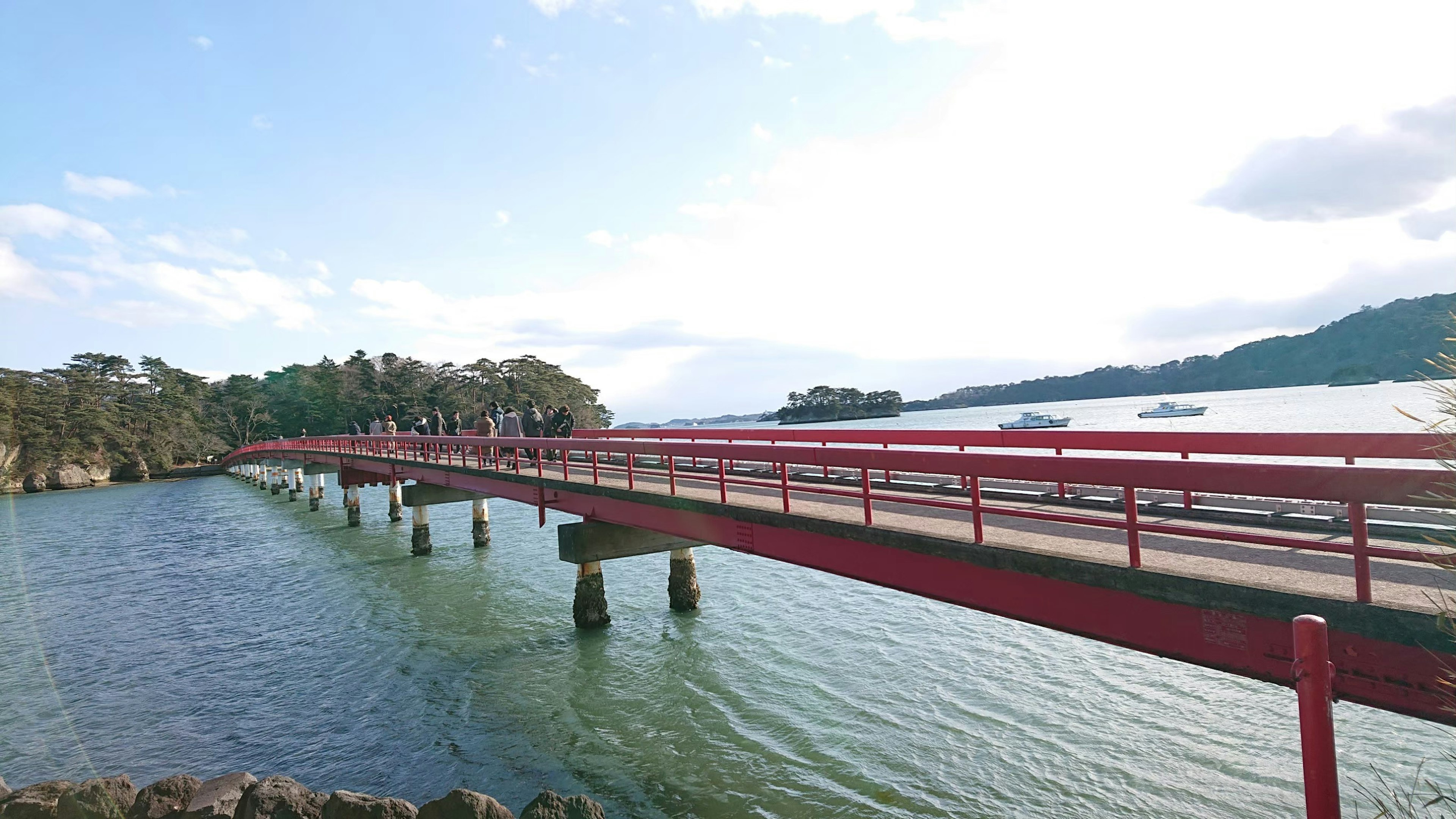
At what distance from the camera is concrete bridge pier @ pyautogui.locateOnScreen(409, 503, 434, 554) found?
25.6 m

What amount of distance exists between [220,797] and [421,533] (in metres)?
18.4

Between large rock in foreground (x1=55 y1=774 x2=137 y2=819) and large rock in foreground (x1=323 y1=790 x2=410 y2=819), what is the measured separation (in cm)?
263

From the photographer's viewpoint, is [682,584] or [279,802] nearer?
[279,802]

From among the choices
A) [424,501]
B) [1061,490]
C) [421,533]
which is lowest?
[421,533]

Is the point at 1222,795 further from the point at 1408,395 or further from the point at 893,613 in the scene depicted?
the point at 1408,395

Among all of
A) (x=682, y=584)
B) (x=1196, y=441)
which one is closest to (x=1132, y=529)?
(x=1196, y=441)

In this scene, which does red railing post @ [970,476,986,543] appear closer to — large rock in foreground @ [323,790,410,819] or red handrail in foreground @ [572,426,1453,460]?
red handrail in foreground @ [572,426,1453,460]

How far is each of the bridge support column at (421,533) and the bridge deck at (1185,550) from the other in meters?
18.5

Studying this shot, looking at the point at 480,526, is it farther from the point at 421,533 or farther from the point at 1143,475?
the point at 1143,475

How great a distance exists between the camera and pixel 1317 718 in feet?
11.3

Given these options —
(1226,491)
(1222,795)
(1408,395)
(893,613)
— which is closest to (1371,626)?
(1226,491)

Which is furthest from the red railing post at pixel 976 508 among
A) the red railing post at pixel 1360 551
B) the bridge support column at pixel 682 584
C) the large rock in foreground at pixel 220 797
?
the bridge support column at pixel 682 584

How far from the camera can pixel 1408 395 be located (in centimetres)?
13250

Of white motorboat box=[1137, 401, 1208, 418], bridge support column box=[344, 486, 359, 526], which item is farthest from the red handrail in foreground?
white motorboat box=[1137, 401, 1208, 418]
